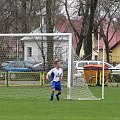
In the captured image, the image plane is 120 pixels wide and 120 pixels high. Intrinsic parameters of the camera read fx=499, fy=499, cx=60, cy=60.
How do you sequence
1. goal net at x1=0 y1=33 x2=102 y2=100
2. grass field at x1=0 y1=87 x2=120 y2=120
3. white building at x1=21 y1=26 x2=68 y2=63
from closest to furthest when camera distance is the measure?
grass field at x1=0 y1=87 x2=120 y2=120
goal net at x1=0 y1=33 x2=102 y2=100
white building at x1=21 y1=26 x2=68 y2=63

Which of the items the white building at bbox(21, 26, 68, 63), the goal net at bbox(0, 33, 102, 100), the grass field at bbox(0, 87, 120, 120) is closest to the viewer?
the grass field at bbox(0, 87, 120, 120)

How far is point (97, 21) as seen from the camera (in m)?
56.8

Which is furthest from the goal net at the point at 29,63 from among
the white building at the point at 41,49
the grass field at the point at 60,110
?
the grass field at the point at 60,110

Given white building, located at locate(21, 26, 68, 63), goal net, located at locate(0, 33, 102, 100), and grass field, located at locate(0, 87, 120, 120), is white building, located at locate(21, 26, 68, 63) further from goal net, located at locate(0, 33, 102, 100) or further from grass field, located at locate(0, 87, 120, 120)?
grass field, located at locate(0, 87, 120, 120)

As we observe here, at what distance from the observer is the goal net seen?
85.9 ft

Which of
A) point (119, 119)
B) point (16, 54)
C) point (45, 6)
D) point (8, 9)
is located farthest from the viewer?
point (8, 9)

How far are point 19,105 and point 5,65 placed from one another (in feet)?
35.3

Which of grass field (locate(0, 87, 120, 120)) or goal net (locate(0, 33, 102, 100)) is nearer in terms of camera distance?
grass field (locate(0, 87, 120, 120))

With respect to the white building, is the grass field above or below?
below

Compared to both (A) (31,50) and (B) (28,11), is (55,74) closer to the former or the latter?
(A) (31,50)

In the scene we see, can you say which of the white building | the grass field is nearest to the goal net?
the white building

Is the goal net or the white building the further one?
the white building

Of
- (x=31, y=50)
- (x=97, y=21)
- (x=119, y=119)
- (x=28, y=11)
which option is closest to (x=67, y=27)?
(x=97, y=21)

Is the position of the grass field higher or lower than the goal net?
lower
